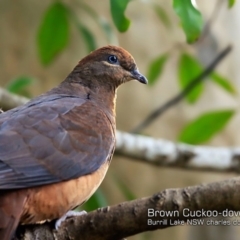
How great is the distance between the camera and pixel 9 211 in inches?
76.7

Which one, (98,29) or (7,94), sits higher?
(98,29)

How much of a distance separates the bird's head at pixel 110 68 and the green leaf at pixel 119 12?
2.23 feet

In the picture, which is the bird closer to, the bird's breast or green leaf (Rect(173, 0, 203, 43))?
the bird's breast

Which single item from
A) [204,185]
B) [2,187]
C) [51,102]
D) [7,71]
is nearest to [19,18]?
[7,71]

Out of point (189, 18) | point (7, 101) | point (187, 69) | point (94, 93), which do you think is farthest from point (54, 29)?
point (189, 18)

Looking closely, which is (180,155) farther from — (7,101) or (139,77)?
(7,101)

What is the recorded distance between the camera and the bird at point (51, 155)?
6.62 feet

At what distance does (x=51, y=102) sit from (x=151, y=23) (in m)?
3.67

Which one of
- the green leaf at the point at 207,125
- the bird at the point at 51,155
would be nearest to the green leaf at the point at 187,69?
the green leaf at the point at 207,125

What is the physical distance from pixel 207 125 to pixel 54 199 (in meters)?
1.90

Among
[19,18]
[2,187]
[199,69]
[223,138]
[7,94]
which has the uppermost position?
[19,18]

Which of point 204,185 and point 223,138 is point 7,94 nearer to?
point 204,185

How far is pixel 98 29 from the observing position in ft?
19.1

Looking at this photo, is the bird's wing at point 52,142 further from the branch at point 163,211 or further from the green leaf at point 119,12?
the green leaf at point 119,12
